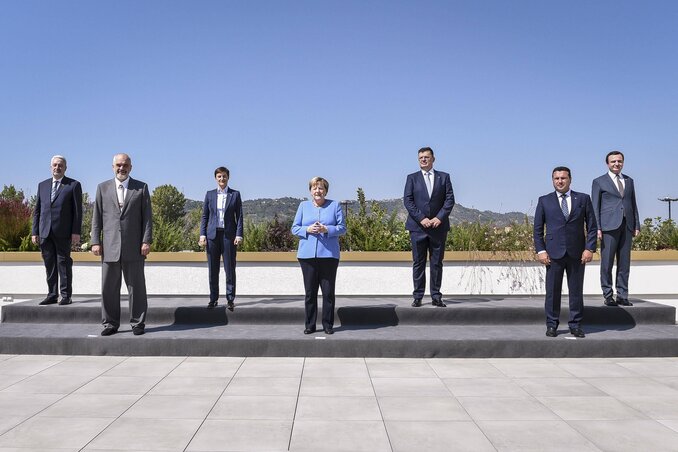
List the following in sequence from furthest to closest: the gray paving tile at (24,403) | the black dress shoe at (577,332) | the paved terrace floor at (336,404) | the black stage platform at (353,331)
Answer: the black dress shoe at (577,332), the black stage platform at (353,331), the gray paving tile at (24,403), the paved terrace floor at (336,404)

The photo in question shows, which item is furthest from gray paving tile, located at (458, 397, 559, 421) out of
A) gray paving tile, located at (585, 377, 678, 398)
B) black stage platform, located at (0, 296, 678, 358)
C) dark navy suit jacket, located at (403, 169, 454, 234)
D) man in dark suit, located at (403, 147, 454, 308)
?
dark navy suit jacket, located at (403, 169, 454, 234)

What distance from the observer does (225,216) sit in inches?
247

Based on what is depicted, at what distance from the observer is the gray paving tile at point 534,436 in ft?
9.50

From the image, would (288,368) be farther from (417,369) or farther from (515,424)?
(515,424)

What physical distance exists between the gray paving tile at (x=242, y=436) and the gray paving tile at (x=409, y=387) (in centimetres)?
100

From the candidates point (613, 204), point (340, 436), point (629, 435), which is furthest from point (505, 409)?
point (613, 204)

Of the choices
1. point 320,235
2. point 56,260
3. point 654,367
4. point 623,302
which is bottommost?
point 654,367

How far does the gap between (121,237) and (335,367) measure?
258cm

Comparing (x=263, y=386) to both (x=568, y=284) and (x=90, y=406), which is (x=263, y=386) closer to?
(x=90, y=406)

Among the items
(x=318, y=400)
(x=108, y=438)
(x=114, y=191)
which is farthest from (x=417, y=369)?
(x=114, y=191)

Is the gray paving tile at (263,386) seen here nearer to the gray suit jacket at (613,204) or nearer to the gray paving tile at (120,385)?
the gray paving tile at (120,385)

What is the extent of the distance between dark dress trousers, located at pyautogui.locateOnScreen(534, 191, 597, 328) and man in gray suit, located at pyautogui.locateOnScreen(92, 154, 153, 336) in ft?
13.3

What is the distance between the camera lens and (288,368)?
479 cm

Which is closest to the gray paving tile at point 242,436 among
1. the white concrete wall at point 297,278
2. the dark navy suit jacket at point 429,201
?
the dark navy suit jacket at point 429,201
